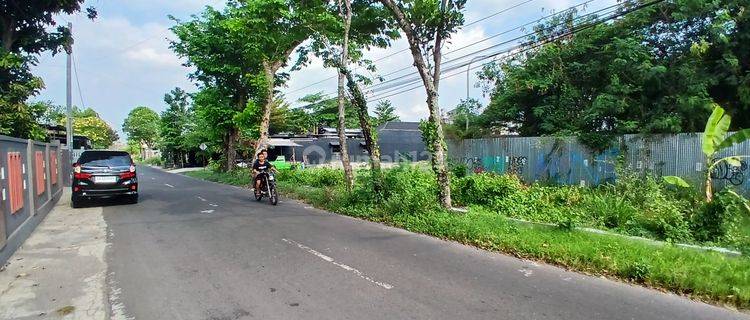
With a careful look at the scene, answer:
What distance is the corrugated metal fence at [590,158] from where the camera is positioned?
42.3 feet

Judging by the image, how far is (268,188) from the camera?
537 inches

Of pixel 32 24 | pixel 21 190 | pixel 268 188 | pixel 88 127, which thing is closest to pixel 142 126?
pixel 88 127

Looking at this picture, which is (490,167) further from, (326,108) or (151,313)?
(326,108)

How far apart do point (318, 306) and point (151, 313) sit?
1649 mm

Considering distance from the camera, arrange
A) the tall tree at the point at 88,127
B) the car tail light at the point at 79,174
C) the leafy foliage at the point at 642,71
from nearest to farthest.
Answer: the car tail light at the point at 79,174 → the leafy foliage at the point at 642,71 → the tall tree at the point at 88,127

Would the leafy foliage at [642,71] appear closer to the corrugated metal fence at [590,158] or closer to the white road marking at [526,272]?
the corrugated metal fence at [590,158]

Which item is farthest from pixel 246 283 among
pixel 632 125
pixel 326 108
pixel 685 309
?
pixel 326 108

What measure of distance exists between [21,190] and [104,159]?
14.2 ft

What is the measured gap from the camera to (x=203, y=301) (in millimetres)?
4914

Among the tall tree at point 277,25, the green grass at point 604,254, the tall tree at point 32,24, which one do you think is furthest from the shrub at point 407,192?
the tall tree at point 32,24

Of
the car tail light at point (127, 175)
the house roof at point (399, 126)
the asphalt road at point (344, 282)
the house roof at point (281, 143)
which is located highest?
the house roof at point (399, 126)

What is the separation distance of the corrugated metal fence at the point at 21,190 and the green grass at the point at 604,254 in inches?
265

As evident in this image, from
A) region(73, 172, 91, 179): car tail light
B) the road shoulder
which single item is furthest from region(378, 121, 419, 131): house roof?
the road shoulder

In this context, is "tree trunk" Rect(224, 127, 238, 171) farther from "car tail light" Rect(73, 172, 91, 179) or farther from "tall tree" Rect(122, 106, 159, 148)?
"tall tree" Rect(122, 106, 159, 148)
